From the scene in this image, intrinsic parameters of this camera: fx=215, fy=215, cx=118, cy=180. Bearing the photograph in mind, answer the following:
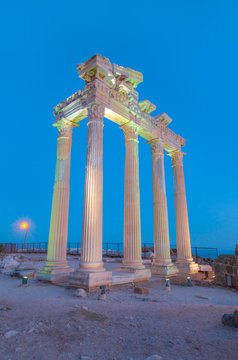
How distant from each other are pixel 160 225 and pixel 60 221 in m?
8.99

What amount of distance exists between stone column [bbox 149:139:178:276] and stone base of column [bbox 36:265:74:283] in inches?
306

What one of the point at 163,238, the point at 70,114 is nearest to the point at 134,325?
the point at 163,238

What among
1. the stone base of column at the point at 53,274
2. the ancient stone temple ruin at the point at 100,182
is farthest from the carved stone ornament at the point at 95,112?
the stone base of column at the point at 53,274

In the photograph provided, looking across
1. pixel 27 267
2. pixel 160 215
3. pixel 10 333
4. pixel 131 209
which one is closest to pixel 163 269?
pixel 160 215

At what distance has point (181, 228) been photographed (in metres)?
22.5

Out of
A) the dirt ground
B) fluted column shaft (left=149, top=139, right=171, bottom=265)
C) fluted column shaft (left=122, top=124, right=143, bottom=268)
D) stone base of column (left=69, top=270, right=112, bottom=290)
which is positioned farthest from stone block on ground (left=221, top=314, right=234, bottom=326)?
fluted column shaft (left=149, top=139, right=171, bottom=265)

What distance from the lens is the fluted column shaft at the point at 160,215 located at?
19.2m

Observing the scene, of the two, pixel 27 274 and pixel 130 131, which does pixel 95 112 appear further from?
pixel 27 274

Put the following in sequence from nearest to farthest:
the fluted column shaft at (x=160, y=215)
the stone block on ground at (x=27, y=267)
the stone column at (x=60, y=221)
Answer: the stone column at (x=60, y=221) < the stone block on ground at (x=27, y=267) < the fluted column shaft at (x=160, y=215)

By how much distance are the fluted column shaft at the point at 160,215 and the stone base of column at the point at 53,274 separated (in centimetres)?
817

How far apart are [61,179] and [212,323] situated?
13.1m

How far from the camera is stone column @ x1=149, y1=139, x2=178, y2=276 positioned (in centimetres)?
1848

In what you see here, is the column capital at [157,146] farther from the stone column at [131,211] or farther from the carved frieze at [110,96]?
the stone column at [131,211]

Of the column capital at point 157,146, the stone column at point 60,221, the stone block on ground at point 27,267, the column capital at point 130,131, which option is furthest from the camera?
the column capital at point 157,146
